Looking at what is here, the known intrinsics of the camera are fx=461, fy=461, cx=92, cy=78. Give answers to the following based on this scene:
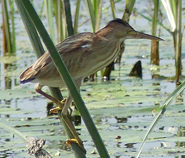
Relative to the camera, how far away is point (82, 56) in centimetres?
232

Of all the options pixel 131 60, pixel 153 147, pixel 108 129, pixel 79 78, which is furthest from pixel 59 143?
pixel 131 60

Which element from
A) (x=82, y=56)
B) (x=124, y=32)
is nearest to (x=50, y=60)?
(x=82, y=56)

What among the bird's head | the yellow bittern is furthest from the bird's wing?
the bird's head

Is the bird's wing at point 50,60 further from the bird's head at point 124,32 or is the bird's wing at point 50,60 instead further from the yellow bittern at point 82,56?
the bird's head at point 124,32

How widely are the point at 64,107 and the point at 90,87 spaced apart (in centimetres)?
257

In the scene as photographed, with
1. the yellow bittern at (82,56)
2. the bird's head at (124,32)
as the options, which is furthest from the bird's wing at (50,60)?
the bird's head at (124,32)

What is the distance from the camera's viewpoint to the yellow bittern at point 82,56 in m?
2.25

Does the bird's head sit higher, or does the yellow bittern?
the bird's head

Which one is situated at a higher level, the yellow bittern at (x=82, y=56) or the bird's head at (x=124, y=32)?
the bird's head at (x=124, y=32)

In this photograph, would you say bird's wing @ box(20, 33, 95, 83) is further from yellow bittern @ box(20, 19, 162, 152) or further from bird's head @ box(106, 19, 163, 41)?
bird's head @ box(106, 19, 163, 41)

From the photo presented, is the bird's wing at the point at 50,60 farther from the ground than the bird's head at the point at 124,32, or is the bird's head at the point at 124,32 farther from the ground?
the bird's head at the point at 124,32

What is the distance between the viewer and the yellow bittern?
2.25 metres

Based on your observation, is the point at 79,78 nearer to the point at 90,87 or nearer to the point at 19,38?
the point at 90,87

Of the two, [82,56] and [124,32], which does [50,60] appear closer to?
[82,56]
